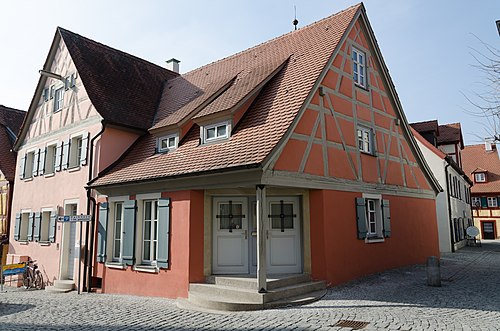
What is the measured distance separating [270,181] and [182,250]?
2794 mm

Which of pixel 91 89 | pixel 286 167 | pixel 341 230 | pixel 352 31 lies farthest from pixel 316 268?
pixel 91 89

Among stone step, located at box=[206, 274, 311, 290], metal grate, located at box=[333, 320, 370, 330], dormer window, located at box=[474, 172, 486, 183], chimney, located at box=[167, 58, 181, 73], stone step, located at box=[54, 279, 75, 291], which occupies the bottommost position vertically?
stone step, located at box=[54, 279, 75, 291]

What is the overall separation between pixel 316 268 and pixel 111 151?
7357mm

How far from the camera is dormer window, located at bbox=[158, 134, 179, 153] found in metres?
11.2

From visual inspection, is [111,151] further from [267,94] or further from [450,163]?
[450,163]

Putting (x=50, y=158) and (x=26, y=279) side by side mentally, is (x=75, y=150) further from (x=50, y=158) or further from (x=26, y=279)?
(x=26, y=279)

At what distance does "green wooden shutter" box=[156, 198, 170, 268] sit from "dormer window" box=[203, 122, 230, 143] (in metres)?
1.89

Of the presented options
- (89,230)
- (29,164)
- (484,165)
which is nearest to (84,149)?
(89,230)

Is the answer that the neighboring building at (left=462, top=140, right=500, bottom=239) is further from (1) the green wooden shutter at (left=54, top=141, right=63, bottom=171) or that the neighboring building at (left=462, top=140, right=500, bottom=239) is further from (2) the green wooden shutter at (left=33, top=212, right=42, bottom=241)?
(2) the green wooden shutter at (left=33, top=212, right=42, bottom=241)

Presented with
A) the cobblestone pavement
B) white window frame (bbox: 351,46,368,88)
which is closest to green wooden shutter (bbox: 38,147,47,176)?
the cobblestone pavement

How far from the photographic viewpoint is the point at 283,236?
973cm

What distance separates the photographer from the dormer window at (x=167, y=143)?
36.9 feet

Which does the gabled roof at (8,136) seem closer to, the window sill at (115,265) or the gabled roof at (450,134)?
the window sill at (115,265)

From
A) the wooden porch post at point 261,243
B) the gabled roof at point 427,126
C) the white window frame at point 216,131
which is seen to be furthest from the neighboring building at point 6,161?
the gabled roof at point 427,126
